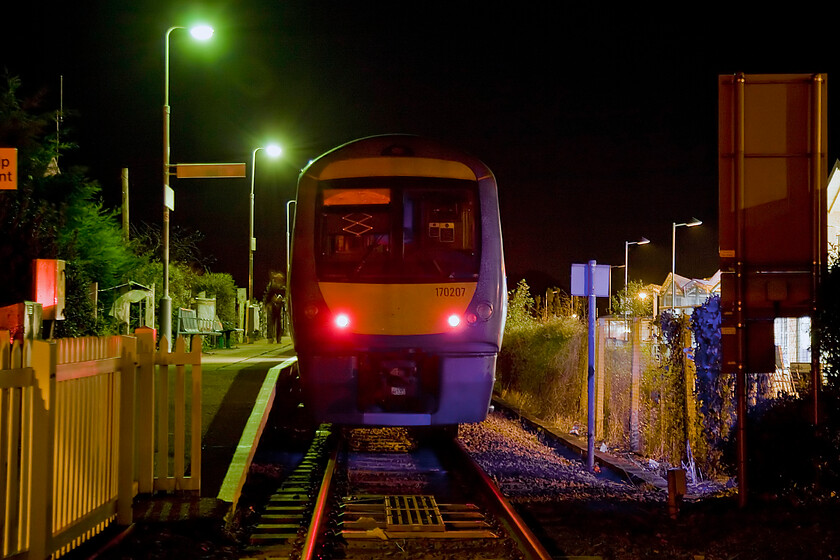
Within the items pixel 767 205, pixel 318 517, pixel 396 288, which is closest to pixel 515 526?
pixel 318 517

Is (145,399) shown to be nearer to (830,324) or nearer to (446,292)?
(446,292)

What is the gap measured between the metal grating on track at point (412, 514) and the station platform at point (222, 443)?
1.32m

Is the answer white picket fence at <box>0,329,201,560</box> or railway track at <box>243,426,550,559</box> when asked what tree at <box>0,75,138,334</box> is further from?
white picket fence at <box>0,329,201,560</box>

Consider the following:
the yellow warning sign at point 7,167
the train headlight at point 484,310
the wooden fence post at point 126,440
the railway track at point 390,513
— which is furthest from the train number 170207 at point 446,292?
the yellow warning sign at point 7,167

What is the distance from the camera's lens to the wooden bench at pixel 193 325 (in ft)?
76.1

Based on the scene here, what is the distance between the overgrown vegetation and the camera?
15961 millimetres

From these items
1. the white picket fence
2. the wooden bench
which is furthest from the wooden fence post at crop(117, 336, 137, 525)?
the wooden bench

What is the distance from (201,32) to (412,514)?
13564 mm

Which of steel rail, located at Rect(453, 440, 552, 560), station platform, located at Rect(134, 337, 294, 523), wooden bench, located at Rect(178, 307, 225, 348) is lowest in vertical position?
steel rail, located at Rect(453, 440, 552, 560)

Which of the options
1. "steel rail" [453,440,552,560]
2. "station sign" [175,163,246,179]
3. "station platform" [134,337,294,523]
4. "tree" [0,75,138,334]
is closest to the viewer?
"steel rail" [453,440,552,560]

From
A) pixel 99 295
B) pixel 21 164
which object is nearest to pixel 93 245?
pixel 99 295

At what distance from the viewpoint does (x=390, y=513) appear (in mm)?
7371

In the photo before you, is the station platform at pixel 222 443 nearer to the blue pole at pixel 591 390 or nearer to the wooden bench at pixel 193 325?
the blue pole at pixel 591 390

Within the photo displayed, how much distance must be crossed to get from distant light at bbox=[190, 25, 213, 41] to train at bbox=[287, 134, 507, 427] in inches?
385
